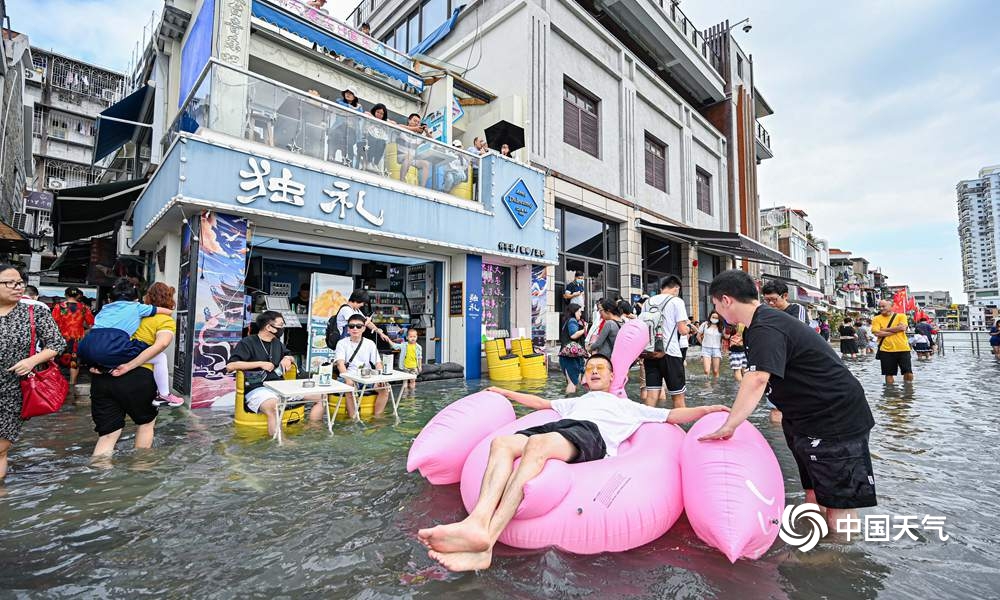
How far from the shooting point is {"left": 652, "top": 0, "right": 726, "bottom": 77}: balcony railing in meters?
17.5

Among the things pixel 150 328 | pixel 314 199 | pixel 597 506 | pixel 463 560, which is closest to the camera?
pixel 463 560

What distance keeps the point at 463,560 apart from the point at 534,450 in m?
0.67

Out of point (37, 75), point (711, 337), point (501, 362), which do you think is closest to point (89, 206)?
point (501, 362)

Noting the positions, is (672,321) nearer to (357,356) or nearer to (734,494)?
(734,494)

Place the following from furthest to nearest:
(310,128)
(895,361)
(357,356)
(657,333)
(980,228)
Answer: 1. (980,228)
2. (895,361)
3. (310,128)
4. (357,356)
5. (657,333)

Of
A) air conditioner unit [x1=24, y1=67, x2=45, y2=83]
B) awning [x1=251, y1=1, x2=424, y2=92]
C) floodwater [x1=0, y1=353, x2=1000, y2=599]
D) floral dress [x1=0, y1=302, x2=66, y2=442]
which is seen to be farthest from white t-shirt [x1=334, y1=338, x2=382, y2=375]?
air conditioner unit [x1=24, y1=67, x2=45, y2=83]

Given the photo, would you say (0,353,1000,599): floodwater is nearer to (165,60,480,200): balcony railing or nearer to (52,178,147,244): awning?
(165,60,480,200): balcony railing

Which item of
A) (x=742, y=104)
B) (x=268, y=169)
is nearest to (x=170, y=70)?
(x=268, y=169)

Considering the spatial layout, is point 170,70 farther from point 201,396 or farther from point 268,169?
point 201,396

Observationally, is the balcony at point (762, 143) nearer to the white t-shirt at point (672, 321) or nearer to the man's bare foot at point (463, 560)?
the white t-shirt at point (672, 321)

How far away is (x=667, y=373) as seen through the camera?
5.78 m

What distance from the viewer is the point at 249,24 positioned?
9.29m

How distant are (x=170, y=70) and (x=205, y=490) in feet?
39.9

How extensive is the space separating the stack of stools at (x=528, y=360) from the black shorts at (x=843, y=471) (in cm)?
766
